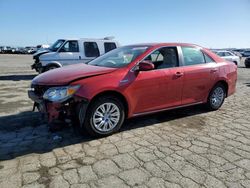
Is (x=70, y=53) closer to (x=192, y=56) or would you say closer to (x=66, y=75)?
(x=192, y=56)

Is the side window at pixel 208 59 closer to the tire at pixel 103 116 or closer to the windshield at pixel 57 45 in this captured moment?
the tire at pixel 103 116

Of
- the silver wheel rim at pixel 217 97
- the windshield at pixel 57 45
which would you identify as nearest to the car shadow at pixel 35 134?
the silver wheel rim at pixel 217 97

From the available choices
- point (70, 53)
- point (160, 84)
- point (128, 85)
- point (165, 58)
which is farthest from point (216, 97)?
point (70, 53)

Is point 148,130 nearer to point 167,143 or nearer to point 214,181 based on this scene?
point 167,143

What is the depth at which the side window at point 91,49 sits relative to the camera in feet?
39.9

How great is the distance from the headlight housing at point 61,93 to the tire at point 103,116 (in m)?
0.38

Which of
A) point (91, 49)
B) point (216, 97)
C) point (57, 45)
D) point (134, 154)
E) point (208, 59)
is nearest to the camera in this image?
point (134, 154)

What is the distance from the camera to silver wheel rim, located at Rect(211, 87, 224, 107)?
610 cm

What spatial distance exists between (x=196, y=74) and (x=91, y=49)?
772 cm

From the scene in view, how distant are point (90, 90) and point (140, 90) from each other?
1037 mm

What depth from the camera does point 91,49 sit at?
1227 cm

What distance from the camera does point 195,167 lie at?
338cm

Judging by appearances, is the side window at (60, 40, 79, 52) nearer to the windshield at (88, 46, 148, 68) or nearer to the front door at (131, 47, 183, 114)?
the windshield at (88, 46, 148, 68)

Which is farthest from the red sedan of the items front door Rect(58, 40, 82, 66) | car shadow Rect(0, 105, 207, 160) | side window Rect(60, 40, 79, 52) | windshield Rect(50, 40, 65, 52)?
windshield Rect(50, 40, 65, 52)
